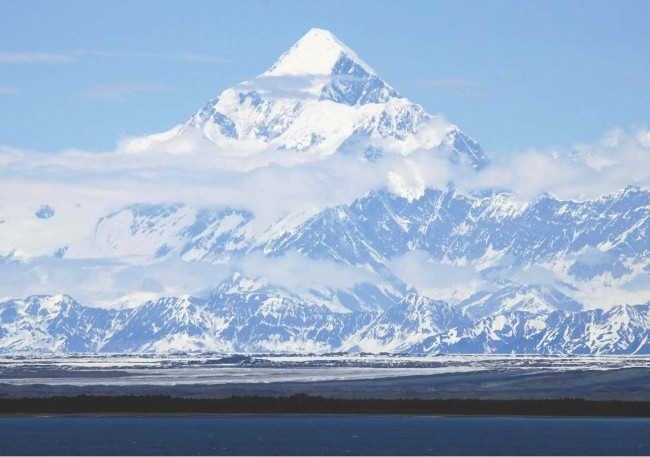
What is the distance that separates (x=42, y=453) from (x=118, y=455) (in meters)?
8.28

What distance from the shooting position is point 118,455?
17850 centimetres

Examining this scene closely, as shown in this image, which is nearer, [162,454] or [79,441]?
[162,454]

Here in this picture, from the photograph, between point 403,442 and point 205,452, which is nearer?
point 205,452

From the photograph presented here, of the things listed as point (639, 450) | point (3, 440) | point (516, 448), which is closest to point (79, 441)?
point (3, 440)

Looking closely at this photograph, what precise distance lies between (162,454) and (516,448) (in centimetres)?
3956

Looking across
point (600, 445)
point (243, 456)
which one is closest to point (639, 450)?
point (600, 445)

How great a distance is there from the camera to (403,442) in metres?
200

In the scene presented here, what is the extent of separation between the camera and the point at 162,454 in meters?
180

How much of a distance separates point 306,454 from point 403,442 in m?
21.2

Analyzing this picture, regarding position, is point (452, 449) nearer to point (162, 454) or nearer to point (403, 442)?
point (403, 442)

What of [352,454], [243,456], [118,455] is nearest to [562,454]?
[352,454]

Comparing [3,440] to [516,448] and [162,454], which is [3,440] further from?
[516,448]

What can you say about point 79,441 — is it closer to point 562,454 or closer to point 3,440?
point 3,440

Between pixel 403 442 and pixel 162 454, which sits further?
pixel 403 442
